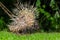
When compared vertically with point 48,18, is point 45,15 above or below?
above

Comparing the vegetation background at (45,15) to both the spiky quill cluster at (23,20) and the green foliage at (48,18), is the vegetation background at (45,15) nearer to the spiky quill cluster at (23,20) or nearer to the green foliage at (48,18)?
the green foliage at (48,18)

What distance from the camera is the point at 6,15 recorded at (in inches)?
448

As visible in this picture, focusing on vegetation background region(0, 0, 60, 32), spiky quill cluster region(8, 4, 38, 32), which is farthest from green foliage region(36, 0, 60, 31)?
spiky quill cluster region(8, 4, 38, 32)

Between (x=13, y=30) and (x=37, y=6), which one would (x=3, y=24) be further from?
(x=37, y=6)

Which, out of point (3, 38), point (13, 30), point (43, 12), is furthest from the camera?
point (43, 12)

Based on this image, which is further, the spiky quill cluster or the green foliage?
the green foliage

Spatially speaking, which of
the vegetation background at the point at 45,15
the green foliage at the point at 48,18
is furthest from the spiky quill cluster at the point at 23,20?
the green foliage at the point at 48,18

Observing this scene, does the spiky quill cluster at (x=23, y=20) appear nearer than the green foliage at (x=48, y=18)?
Yes

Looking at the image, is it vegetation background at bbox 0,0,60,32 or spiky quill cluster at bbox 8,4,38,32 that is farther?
vegetation background at bbox 0,0,60,32

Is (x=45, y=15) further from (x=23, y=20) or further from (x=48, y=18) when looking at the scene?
(x=23, y=20)

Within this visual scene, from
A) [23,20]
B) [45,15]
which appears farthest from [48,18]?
[23,20]

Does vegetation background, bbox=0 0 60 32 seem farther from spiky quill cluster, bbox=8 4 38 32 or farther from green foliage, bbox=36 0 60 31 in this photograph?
spiky quill cluster, bbox=8 4 38 32

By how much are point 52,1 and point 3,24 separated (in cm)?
225

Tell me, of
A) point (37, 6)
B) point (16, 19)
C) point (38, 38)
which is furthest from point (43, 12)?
point (38, 38)
